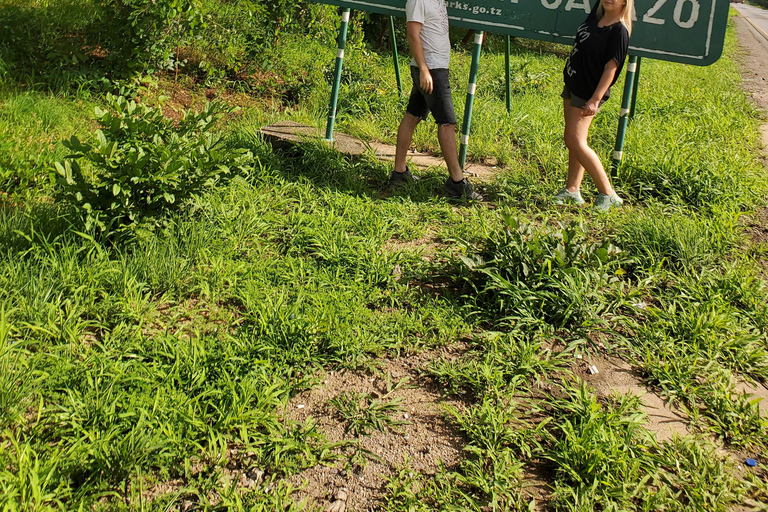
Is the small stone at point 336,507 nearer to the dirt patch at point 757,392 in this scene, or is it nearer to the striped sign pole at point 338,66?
the dirt patch at point 757,392

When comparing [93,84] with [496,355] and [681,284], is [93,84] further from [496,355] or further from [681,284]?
[681,284]

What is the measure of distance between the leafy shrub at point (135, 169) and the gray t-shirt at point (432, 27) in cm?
163

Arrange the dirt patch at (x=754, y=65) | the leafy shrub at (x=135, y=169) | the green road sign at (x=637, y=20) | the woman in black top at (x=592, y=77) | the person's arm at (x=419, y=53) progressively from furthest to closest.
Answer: the dirt patch at (x=754, y=65) → the green road sign at (x=637, y=20) → the person's arm at (x=419, y=53) → the woman in black top at (x=592, y=77) → the leafy shrub at (x=135, y=169)

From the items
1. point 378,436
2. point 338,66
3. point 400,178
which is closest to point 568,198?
point 400,178

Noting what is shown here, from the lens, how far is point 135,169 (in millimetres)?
3230

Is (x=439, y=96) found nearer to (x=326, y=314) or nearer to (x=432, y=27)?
(x=432, y=27)

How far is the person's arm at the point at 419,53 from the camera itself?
4.30 m

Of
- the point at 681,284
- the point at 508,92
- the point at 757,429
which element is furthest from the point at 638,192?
the point at 757,429

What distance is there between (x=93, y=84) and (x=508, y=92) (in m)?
4.10

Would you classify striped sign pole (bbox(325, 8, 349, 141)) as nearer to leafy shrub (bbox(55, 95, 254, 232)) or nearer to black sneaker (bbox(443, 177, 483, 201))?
black sneaker (bbox(443, 177, 483, 201))

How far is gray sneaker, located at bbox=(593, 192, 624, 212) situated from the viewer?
4.51 m

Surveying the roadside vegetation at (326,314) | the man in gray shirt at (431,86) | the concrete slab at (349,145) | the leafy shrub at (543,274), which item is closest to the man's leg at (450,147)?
→ the man in gray shirt at (431,86)

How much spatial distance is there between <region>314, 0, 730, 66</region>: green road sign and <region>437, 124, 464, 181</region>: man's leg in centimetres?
99

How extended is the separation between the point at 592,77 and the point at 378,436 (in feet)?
10.2
